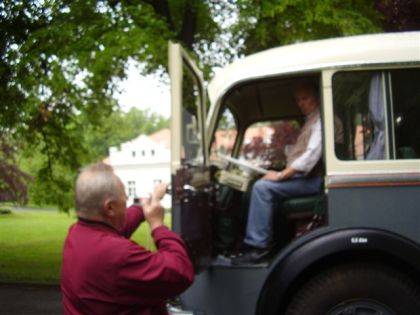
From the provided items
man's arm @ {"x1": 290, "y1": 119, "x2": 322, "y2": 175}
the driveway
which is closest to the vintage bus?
man's arm @ {"x1": 290, "y1": 119, "x2": 322, "y2": 175}

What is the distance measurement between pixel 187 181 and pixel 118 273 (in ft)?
6.19

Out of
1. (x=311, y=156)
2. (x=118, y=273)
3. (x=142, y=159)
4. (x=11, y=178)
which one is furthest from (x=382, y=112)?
(x=142, y=159)

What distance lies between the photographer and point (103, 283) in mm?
2451

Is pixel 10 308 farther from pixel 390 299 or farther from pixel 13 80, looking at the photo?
pixel 390 299

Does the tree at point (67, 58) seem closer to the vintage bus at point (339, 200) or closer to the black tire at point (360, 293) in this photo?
the vintage bus at point (339, 200)

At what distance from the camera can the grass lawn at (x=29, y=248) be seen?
9727 millimetres

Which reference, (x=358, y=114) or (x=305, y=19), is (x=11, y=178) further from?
(x=358, y=114)

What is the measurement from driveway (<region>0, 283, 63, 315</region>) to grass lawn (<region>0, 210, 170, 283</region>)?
0.43m

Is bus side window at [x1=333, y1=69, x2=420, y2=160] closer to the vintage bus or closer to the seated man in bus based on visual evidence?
the vintage bus

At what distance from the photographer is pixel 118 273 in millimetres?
2434

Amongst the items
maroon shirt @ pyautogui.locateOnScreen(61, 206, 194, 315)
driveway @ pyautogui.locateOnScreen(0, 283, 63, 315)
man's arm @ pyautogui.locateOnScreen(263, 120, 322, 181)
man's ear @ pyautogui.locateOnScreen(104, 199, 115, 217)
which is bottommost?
driveway @ pyautogui.locateOnScreen(0, 283, 63, 315)

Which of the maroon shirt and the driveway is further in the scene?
the driveway

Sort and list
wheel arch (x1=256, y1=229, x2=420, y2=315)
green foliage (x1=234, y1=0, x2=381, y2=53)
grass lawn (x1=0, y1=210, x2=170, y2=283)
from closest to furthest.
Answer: wheel arch (x1=256, y1=229, x2=420, y2=315) → grass lawn (x1=0, y1=210, x2=170, y2=283) → green foliage (x1=234, y1=0, x2=381, y2=53)

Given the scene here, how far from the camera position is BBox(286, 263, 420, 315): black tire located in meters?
4.29
